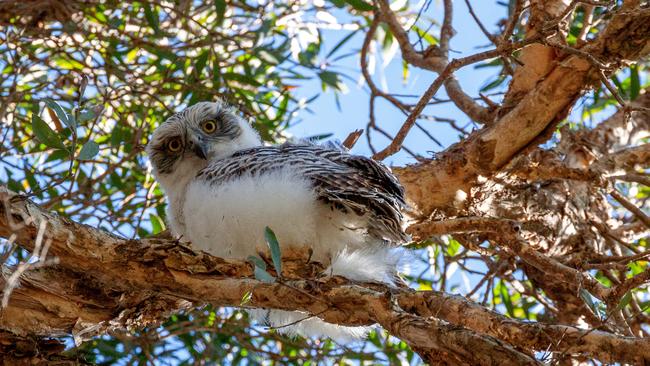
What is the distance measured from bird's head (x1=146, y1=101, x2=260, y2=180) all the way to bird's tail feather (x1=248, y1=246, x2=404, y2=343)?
3.33 feet

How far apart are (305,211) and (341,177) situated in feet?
0.70

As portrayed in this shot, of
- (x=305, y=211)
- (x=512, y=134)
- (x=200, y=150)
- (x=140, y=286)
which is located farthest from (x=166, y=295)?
(x=512, y=134)

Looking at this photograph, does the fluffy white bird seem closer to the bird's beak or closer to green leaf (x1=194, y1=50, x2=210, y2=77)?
the bird's beak

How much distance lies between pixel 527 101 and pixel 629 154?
60cm

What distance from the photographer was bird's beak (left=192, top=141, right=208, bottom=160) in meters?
3.87

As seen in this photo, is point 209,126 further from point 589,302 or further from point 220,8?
point 589,302

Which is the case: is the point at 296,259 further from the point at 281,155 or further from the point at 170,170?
the point at 170,170

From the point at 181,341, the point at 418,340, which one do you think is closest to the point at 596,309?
the point at 418,340

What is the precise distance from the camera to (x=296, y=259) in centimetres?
301

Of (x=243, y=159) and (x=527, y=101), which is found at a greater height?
(x=527, y=101)

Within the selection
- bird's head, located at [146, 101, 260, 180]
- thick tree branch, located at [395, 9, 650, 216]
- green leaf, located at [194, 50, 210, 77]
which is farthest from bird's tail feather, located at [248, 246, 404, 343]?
green leaf, located at [194, 50, 210, 77]

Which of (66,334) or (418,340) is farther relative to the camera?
(66,334)

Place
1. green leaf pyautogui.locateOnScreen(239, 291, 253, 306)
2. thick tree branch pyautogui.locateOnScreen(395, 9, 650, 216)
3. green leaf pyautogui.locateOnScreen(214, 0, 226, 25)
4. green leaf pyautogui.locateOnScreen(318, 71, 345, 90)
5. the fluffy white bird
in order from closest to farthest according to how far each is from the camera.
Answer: green leaf pyautogui.locateOnScreen(239, 291, 253, 306) → the fluffy white bird → thick tree branch pyautogui.locateOnScreen(395, 9, 650, 216) → green leaf pyautogui.locateOnScreen(214, 0, 226, 25) → green leaf pyautogui.locateOnScreen(318, 71, 345, 90)

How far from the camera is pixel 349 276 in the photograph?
2.91m
